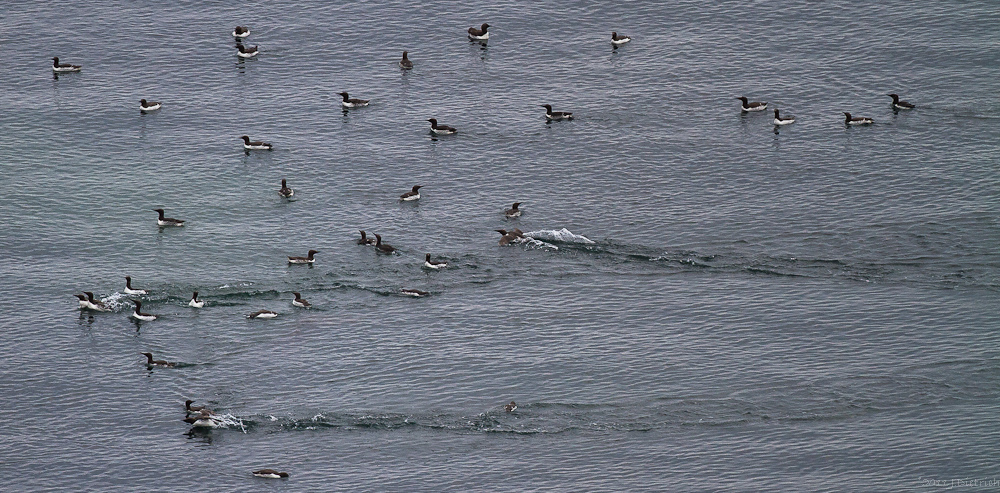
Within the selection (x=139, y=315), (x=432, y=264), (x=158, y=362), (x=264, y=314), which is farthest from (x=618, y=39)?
(x=158, y=362)

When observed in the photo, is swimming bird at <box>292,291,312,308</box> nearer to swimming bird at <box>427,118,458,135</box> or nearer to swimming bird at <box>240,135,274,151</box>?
swimming bird at <box>240,135,274,151</box>

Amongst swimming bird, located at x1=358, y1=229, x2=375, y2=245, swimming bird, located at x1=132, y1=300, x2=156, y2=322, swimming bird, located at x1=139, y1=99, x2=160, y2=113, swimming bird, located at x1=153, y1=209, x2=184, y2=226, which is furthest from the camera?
swimming bird, located at x1=139, y1=99, x2=160, y2=113

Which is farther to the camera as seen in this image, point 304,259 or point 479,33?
point 479,33

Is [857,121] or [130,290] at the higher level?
[857,121]

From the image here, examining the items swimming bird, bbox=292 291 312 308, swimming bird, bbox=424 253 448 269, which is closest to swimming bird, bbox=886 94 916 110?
swimming bird, bbox=424 253 448 269

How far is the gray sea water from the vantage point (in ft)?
204

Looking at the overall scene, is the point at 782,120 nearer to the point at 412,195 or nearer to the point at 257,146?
the point at 412,195

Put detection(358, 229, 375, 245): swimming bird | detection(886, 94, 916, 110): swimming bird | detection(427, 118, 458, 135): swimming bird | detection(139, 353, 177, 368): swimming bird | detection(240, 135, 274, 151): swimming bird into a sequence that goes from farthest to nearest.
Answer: detection(427, 118, 458, 135): swimming bird
detection(886, 94, 916, 110): swimming bird
detection(240, 135, 274, 151): swimming bird
detection(358, 229, 375, 245): swimming bird
detection(139, 353, 177, 368): swimming bird

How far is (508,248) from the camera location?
7994 cm

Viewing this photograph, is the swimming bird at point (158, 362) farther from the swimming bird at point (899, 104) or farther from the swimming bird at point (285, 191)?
the swimming bird at point (899, 104)

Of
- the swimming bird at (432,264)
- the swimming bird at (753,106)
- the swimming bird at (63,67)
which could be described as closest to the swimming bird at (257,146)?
the swimming bird at (63,67)

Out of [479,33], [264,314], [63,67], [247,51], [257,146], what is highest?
[479,33]

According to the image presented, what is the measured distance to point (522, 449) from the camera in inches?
2422

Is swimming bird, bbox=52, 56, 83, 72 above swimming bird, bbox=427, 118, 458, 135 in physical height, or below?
above
